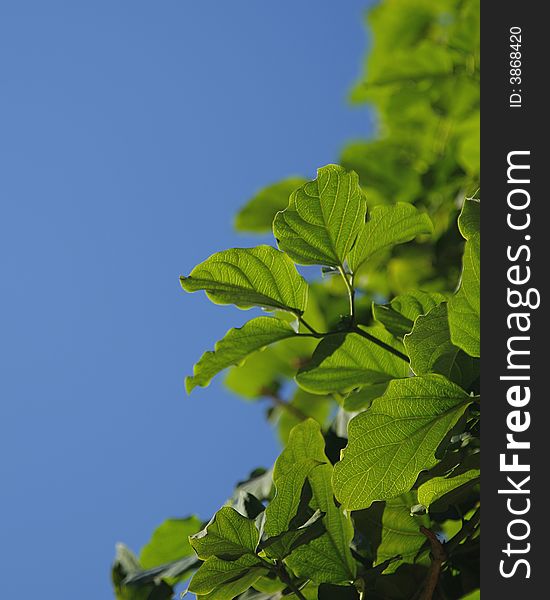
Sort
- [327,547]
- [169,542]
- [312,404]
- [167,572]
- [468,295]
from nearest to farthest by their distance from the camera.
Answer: [468,295] < [327,547] < [167,572] < [169,542] < [312,404]

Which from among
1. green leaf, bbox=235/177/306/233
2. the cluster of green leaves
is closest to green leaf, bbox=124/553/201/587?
the cluster of green leaves

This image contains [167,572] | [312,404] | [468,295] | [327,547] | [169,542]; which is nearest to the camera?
[468,295]

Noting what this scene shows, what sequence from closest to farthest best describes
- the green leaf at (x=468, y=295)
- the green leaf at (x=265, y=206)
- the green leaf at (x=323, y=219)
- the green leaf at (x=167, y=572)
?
1. the green leaf at (x=468, y=295)
2. the green leaf at (x=323, y=219)
3. the green leaf at (x=167, y=572)
4. the green leaf at (x=265, y=206)

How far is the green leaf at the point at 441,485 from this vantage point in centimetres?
54

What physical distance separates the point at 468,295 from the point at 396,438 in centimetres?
11

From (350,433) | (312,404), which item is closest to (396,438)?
(350,433)

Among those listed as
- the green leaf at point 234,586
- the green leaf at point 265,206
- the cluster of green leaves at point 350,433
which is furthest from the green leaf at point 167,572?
the green leaf at point 265,206

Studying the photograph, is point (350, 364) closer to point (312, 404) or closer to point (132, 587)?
point (132, 587)

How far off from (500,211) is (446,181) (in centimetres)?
100

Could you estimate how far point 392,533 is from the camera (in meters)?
0.63

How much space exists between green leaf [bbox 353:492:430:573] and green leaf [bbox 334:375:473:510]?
0.12 meters

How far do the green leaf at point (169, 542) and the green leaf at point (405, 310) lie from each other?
0.36 meters

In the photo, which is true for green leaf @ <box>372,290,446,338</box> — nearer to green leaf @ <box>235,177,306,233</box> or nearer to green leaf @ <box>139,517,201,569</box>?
green leaf @ <box>139,517,201,569</box>

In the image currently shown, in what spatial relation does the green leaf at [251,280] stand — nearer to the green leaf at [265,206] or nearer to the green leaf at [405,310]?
the green leaf at [405,310]
